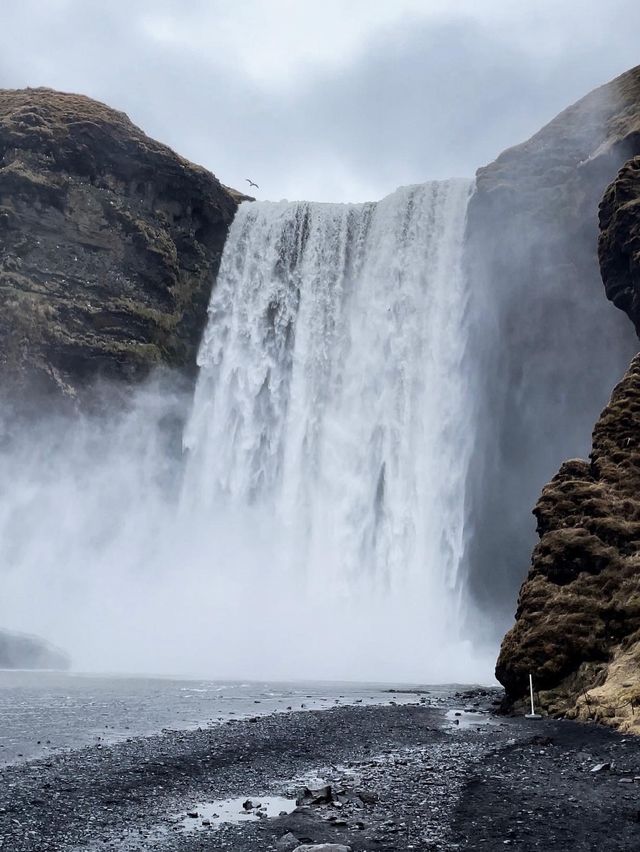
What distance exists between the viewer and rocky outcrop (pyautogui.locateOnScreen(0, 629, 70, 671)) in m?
33.4

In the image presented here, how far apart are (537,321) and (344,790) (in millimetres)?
38666

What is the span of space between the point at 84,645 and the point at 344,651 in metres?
13.3

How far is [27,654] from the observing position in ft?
110

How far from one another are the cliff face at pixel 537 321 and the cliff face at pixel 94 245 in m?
20.3

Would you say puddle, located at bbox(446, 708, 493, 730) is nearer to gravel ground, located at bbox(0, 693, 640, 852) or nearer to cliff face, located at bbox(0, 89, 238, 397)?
gravel ground, located at bbox(0, 693, 640, 852)

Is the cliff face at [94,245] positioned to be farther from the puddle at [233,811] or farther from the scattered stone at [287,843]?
the scattered stone at [287,843]

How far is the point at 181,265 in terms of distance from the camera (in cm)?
5484

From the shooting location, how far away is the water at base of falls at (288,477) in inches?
1607

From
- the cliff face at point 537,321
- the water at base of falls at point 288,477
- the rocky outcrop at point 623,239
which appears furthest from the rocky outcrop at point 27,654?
the rocky outcrop at point 623,239

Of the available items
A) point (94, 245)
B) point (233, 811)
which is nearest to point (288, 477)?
point (94, 245)

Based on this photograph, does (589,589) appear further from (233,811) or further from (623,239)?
(623,239)

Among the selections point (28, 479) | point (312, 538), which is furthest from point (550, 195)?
point (28, 479)

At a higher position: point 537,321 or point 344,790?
point 537,321

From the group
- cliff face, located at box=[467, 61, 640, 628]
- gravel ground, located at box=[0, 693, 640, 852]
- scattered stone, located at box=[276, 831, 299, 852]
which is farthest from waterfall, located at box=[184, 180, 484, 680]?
scattered stone, located at box=[276, 831, 299, 852]
